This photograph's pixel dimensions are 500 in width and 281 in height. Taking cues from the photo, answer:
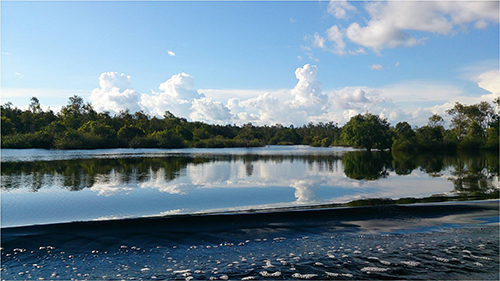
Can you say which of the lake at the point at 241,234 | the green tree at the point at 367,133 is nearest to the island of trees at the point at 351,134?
the green tree at the point at 367,133

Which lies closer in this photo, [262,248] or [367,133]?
[262,248]

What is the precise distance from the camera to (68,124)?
284 feet

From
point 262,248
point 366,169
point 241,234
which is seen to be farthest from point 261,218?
point 366,169

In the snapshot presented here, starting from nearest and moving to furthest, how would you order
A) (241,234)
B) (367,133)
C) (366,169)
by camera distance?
(241,234) → (366,169) → (367,133)

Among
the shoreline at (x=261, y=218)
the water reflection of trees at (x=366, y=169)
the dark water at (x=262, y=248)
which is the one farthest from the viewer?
the water reflection of trees at (x=366, y=169)

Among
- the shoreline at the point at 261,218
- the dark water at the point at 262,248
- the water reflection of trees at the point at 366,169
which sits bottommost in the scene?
the dark water at the point at 262,248

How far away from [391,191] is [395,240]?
778 cm

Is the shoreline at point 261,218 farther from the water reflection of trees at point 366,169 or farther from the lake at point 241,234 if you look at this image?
the water reflection of trees at point 366,169

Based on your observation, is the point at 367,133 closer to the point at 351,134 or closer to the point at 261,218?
the point at 351,134

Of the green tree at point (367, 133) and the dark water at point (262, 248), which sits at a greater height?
the green tree at point (367, 133)

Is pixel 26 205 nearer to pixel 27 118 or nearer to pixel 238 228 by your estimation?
pixel 238 228

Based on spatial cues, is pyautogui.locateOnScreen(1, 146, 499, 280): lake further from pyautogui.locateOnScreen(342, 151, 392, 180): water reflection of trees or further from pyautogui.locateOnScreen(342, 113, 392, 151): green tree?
pyautogui.locateOnScreen(342, 113, 392, 151): green tree

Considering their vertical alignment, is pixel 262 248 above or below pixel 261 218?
below

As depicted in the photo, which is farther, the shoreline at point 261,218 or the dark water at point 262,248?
the shoreline at point 261,218
